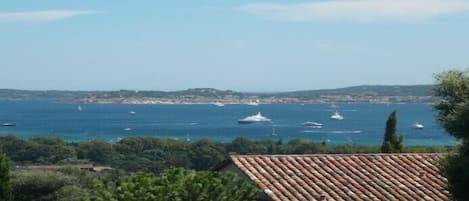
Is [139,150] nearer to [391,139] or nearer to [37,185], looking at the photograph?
[391,139]

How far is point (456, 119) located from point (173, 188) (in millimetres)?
4079

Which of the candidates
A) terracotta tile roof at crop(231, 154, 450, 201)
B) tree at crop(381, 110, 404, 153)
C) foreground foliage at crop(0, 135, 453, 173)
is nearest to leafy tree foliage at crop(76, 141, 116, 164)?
foreground foliage at crop(0, 135, 453, 173)

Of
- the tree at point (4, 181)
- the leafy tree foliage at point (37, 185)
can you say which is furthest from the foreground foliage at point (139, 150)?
the tree at point (4, 181)

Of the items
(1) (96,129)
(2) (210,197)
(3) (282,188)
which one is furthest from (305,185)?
(1) (96,129)

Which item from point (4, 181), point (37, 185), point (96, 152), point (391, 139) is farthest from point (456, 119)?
point (96, 152)

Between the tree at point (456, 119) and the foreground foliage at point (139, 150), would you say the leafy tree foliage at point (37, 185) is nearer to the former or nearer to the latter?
the tree at point (456, 119)

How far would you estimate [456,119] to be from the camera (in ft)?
38.7

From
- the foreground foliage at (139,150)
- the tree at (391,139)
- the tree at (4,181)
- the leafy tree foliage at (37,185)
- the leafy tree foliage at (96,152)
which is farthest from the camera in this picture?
the leafy tree foliage at (96,152)

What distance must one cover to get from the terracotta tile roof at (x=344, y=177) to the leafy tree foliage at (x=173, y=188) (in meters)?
2.45

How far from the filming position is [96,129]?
13525 centimetres

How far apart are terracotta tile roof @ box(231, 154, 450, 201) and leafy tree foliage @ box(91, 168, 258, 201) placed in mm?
2453

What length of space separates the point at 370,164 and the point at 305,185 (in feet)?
6.66

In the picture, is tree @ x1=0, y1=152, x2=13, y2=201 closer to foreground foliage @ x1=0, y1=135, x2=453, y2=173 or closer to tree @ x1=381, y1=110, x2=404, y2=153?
tree @ x1=381, y1=110, x2=404, y2=153

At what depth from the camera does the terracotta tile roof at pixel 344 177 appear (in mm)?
14039
